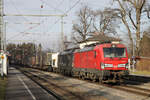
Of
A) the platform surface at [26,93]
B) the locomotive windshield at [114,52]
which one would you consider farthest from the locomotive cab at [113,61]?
the platform surface at [26,93]

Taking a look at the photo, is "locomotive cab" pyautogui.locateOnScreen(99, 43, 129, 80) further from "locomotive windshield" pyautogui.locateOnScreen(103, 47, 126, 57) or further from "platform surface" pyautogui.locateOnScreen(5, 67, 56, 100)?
"platform surface" pyautogui.locateOnScreen(5, 67, 56, 100)

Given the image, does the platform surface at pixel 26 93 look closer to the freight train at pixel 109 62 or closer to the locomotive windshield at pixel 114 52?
the freight train at pixel 109 62

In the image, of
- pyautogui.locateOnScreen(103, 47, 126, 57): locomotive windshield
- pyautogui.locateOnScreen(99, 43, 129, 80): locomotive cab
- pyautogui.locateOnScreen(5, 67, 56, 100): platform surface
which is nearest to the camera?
pyautogui.locateOnScreen(5, 67, 56, 100): platform surface

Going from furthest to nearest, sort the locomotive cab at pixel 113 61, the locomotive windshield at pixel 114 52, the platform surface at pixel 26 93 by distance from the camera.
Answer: the locomotive windshield at pixel 114 52, the locomotive cab at pixel 113 61, the platform surface at pixel 26 93

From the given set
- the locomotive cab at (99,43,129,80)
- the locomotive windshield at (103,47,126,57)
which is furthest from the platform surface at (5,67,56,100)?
the locomotive windshield at (103,47,126,57)

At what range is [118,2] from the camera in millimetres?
40500

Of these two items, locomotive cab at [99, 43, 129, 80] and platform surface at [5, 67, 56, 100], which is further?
locomotive cab at [99, 43, 129, 80]

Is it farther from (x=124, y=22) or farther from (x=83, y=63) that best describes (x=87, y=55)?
(x=124, y=22)

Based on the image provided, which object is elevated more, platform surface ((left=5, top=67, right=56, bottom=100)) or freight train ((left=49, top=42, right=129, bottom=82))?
freight train ((left=49, top=42, right=129, bottom=82))

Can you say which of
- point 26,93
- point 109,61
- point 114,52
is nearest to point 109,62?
A: point 109,61

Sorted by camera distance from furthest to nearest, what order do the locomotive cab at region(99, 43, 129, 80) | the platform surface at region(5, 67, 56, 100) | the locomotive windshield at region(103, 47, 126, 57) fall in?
the locomotive windshield at region(103, 47, 126, 57)
the locomotive cab at region(99, 43, 129, 80)
the platform surface at region(5, 67, 56, 100)

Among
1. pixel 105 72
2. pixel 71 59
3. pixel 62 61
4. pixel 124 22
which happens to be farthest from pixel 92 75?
pixel 124 22

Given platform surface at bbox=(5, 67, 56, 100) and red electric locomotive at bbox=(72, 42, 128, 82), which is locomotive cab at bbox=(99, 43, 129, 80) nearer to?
red electric locomotive at bbox=(72, 42, 128, 82)

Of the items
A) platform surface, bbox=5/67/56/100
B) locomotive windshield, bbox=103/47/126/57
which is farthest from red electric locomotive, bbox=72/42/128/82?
platform surface, bbox=5/67/56/100
